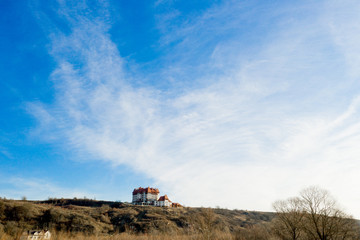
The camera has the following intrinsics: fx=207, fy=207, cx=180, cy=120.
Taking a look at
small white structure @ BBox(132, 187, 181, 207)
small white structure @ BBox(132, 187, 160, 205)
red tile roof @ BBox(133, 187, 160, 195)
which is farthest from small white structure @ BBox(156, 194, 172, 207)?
red tile roof @ BBox(133, 187, 160, 195)

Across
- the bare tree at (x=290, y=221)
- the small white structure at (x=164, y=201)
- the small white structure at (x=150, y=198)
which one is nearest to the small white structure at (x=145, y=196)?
the small white structure at (x=150, y=198)

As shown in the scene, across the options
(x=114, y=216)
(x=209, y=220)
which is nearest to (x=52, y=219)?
(x=114, y=216)

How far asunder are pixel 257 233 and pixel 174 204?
192ft

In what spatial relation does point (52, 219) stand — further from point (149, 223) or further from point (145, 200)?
point (145, 200)

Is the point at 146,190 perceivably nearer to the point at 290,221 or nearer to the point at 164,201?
the point at 164,201

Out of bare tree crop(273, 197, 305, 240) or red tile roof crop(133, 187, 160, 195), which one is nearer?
bare tree crop(273, 197, 305, 240)

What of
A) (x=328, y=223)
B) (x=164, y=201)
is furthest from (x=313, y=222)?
(x=164, y=201)

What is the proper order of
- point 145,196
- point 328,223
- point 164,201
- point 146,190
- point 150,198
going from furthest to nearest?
1. point 146,190
2. point 145,196
3. point 150,198
4. point 164,201
5. point 328,223

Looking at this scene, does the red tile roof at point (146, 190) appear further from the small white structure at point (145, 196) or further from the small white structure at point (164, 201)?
the small white structure at point (164, 201)

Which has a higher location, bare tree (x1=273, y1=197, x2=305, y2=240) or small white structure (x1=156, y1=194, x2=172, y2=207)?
small white structure (x1=156, y1=194, x2=172, y2=207)

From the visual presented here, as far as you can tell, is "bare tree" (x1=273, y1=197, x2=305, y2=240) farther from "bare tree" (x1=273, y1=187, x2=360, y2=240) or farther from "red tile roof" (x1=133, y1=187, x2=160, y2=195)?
"red tile roof" (x1=133, y1=187, x2=160, y2=195)

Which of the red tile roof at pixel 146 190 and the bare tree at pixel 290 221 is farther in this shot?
the red tile roof at pixel 146 190

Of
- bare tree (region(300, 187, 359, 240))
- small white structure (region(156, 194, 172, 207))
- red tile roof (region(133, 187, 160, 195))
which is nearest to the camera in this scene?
bare tree (region(300, 187, 359, 240))

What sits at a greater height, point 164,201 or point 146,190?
point 146,190
